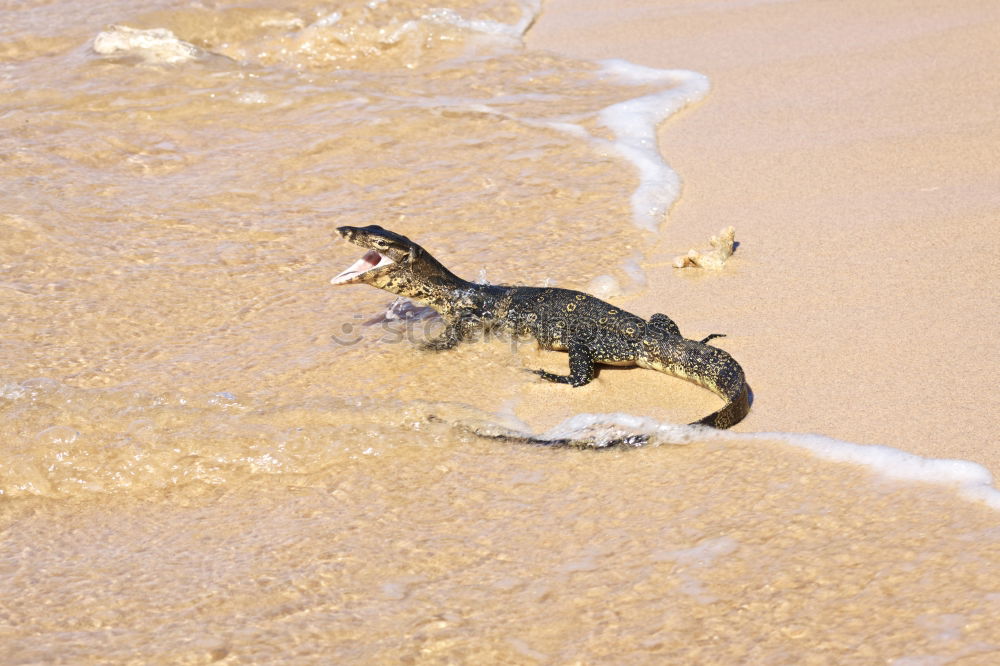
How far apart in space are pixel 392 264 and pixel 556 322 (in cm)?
98

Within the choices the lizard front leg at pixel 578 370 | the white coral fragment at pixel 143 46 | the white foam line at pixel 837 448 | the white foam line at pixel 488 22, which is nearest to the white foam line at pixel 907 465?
the white foam line at pixel 837 448

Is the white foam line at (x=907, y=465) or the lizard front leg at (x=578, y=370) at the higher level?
the white foam line at (x=907, y=465)

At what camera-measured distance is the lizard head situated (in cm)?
599

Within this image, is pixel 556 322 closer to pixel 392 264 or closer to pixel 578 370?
pixel 578 370

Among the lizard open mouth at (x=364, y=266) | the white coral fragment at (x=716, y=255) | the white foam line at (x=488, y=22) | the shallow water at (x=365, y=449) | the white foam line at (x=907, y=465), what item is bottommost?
the shallow water at (x=365, y=449)

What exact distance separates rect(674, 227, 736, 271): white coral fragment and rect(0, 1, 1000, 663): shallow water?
41 cm

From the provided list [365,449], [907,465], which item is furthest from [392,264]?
[907,465]

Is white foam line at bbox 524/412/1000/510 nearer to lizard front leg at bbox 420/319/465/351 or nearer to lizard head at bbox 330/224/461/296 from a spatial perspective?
lizard front leg at bbox 420/319/465/351

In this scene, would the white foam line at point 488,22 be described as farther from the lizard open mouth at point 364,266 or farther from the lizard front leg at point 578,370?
the lizard front leg at point 578,370

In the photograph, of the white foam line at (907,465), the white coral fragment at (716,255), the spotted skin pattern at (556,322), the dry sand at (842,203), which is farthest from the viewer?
the white coral fragment at (716,255)

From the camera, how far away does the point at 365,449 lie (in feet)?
16.2

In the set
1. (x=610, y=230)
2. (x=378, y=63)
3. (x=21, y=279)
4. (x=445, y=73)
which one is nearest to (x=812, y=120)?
(x=610, y=230)

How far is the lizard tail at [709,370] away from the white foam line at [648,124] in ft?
6.36

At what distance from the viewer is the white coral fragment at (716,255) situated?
6539 mm
